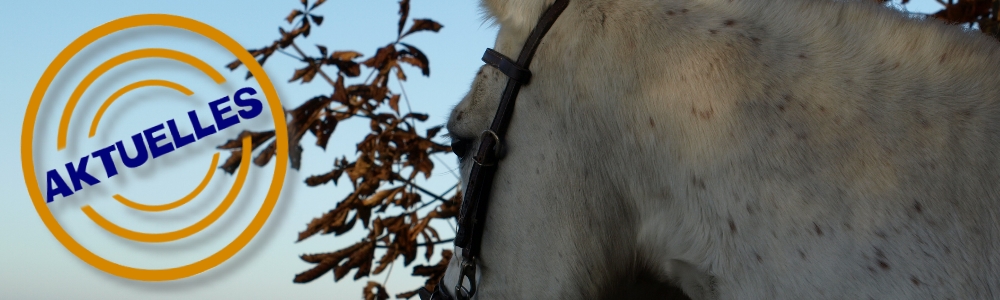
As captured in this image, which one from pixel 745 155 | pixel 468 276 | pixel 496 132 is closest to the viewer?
pixel 745 155

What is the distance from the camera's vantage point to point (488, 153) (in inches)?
68.4

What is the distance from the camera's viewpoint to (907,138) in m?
1.38

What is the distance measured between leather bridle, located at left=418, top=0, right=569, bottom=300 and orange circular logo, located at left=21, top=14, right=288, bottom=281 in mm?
1625

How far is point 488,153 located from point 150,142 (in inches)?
84.2

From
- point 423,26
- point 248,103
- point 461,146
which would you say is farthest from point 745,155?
point 248,103

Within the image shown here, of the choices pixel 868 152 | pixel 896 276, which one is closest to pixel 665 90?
pixel 868 152

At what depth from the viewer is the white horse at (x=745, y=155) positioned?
1.35 meters

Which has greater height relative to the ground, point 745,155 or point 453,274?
point 745,155

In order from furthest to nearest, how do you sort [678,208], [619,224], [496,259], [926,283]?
1. [496,259]
2. [619,224]
3. [678,208]
4. [926,283]

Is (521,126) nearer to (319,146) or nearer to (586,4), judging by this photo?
(586,4)

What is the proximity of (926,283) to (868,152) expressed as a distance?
0.23 meters

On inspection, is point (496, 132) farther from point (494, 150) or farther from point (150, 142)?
point (150, 142)

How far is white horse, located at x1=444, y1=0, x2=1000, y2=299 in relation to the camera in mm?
1347

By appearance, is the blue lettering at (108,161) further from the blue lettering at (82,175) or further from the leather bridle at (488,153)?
the leather bridle at (488,153)
